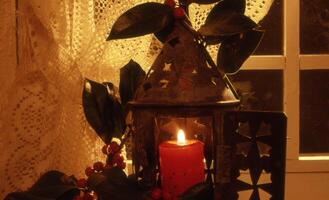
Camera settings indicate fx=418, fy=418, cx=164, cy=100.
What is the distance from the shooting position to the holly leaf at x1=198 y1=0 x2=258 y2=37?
0.67 m

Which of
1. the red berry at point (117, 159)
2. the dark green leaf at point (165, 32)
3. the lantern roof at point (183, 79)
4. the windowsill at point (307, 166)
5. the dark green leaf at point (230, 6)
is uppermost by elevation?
the dark green leaf at point (230, 6)

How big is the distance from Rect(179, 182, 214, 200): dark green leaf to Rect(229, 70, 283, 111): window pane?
0.48 metres

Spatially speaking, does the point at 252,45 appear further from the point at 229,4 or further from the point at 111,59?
the point at 111,59

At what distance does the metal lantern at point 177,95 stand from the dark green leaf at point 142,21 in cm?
3

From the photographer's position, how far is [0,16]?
30.1 inches

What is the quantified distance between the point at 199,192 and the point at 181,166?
8cm

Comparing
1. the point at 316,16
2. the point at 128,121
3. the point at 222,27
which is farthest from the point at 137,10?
the point at 316,16

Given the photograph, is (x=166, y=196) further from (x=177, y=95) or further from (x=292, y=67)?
(x=292, y=67)

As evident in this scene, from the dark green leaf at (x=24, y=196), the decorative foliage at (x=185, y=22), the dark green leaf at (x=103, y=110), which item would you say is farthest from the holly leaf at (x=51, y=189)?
the decorative foliage at (x=185, y=22)

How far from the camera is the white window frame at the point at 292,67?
3.35ft

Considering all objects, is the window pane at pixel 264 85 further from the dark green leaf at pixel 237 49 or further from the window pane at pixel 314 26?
the dark green leaf at pixel 237 49

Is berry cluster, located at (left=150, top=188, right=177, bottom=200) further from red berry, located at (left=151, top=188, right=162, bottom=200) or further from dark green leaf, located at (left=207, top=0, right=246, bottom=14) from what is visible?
dark green leaf, located at (left=207, top=0, right=246, bottom=14)

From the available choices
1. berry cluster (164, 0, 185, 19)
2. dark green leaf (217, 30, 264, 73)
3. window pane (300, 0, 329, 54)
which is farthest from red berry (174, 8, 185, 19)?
window pane (300, 0, 329, 54)

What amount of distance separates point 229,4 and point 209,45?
0.32 feet
